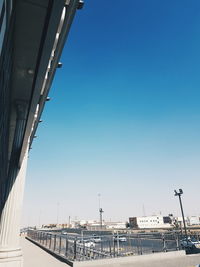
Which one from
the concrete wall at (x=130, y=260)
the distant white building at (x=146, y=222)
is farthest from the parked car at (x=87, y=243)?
the distant white building at (x=146, y=222)

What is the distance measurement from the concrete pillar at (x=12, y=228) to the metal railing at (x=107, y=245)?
97.5 inches

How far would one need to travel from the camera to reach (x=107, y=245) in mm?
9078

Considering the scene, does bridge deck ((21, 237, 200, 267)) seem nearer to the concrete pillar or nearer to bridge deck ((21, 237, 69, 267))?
bridge deck ((21, 237, 69, 267))

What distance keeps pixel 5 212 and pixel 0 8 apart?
679 centimetres

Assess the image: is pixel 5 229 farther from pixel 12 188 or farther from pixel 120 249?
pixel 120 249

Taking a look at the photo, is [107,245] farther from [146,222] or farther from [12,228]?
[146,222]

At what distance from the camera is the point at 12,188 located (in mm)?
7238

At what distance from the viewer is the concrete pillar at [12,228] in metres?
6.06

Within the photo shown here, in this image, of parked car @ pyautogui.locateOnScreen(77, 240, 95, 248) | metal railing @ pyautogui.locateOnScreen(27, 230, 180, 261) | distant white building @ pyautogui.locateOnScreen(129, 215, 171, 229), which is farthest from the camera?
distant white building @ pyautogui.locateOnScreen(129, 215, 171, 229)

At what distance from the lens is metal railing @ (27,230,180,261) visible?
8.10m

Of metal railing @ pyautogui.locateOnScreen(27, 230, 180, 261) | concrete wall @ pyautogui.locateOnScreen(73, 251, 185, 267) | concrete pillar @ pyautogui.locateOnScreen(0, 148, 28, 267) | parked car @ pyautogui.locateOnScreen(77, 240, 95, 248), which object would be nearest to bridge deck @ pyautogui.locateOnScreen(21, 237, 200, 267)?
concrete wall @ pyautogui.locateOnScreen(73, 251, 185, 267)

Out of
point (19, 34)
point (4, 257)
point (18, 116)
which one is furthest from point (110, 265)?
point (19, 34)

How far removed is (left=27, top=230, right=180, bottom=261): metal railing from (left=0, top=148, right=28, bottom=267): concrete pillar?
248 centimetres

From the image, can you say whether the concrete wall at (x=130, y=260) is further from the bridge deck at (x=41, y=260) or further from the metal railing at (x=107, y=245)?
the bridge deck at (x=41, y=260)
